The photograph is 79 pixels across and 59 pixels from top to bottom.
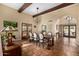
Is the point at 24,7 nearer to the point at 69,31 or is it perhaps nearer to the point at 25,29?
the point at 25,29

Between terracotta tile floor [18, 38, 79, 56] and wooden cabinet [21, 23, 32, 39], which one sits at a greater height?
wooden cabinet [21, 23, 32, 39]

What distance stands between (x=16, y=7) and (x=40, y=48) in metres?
0.89

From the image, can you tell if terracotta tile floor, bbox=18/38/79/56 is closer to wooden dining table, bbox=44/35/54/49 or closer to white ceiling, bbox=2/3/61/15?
wooden dining table, bbox=44/35/54/49

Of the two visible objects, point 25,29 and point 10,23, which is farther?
point 25,29

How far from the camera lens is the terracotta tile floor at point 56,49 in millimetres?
2289

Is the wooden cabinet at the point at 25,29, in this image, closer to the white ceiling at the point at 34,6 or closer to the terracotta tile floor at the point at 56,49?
the terracotta tile floor at the point at 56,49

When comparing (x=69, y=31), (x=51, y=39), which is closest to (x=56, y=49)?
(x=51, y=39)

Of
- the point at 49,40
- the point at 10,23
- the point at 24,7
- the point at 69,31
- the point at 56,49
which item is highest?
the point at 24,7

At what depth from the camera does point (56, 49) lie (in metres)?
2.35

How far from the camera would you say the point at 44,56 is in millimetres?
2396

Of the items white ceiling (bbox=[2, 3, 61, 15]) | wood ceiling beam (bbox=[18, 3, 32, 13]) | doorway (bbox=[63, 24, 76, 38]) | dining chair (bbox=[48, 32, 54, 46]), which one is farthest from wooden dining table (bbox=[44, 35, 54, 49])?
wood ceiling beam (bbox=[18, 3, 32, 13])

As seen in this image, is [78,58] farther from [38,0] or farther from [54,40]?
[38,0]

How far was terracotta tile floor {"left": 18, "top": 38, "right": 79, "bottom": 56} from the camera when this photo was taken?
7.51 ft

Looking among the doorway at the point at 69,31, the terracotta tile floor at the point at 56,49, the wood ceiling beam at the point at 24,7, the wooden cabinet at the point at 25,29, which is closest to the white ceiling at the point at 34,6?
the wood ceiling beam at the point at 24,7
